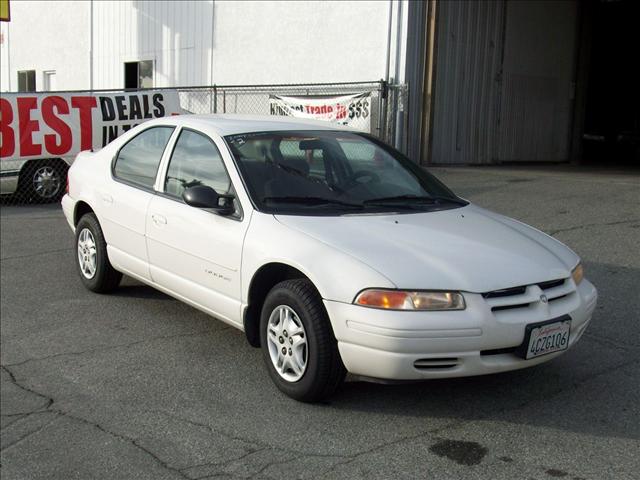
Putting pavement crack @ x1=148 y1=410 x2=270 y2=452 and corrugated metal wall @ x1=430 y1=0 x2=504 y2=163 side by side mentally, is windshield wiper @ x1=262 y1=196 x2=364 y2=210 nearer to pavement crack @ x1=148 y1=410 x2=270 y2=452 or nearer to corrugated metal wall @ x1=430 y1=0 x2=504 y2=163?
pavement crack @ x1=148 y1=410 x2=270 y2=452

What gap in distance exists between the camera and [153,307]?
6.35 m

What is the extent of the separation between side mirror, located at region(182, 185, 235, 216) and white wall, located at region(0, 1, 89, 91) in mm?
19334

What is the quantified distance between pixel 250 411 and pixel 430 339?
1.14 metres

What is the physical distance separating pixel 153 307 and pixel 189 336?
86cm

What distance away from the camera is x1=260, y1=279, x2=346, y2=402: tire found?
4.14 metres

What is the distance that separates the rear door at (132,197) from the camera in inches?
227

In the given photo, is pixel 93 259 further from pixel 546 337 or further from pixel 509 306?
pixel 546 337

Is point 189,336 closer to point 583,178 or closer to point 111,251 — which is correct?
point 111,251

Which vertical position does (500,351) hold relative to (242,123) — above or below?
below

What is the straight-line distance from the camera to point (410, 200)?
511cm

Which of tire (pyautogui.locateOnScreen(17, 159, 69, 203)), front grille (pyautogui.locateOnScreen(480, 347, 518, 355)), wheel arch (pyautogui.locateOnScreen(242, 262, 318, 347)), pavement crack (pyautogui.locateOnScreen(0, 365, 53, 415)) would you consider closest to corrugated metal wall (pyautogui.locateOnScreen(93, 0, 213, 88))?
tire (pyautogui.locateOnScreen(17, 159, 69, 203))

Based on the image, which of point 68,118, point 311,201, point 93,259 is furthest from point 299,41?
point 311,201

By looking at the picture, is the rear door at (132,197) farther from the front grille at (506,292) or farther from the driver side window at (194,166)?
the front grille at (506,292)

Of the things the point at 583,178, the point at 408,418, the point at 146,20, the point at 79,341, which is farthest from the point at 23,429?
the point at 146,20
